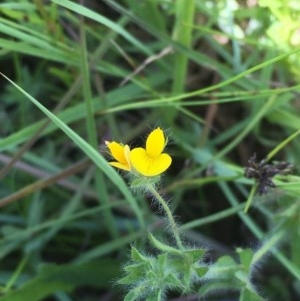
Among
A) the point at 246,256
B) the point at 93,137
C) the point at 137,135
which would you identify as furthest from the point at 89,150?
the point at 137,135

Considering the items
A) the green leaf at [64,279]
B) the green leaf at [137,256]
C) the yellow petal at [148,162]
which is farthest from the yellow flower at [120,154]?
the green leaf at [64,279]

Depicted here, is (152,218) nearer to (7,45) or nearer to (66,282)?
(66,282)

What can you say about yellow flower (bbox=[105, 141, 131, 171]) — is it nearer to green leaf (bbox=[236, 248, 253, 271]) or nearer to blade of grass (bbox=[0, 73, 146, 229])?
blade of grass (bbox=[0, 73, 146, 229])

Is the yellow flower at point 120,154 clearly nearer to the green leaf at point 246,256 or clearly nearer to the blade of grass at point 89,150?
the blade of grass at point 89,150

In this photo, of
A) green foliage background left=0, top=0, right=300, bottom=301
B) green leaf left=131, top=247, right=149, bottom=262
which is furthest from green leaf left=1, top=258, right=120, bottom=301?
green leaf left=131, top=247, right=149, bottom=262

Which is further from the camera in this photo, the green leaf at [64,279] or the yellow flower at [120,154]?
the green leaf at [64,279]

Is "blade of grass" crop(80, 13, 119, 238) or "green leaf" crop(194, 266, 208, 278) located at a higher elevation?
"blade of grass" crop(80, 13, 119, 238)

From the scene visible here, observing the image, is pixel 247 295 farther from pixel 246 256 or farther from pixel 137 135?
pixel 137 135
